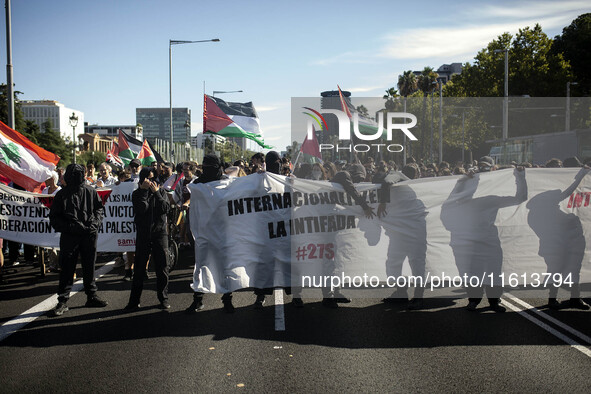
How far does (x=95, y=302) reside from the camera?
25.8 ft

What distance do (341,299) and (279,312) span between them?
3.13 ft

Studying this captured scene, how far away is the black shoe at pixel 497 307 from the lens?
7469 mm

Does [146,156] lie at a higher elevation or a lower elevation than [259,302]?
higher

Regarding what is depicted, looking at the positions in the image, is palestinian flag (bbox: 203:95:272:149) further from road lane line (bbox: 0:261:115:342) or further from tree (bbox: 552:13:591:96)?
tree (bbox: 552:13:591:96)

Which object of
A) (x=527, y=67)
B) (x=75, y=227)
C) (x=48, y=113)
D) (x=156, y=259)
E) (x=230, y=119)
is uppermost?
(x=48, y=113)

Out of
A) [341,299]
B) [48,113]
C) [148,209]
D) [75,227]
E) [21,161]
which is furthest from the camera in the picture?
[48,113]

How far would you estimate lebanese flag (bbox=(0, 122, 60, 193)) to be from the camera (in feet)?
30.5

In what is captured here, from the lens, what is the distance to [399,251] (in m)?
7.88

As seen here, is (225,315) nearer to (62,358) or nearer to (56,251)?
(62,358)

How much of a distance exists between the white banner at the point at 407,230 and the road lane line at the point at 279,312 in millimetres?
386

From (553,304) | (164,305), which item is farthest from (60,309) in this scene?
(553,304)

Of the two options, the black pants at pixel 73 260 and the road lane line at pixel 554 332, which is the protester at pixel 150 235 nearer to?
the black pants at pixel 73 260

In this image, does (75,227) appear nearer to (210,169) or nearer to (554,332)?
(210,169)

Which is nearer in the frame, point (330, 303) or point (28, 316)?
point (28, 316)
